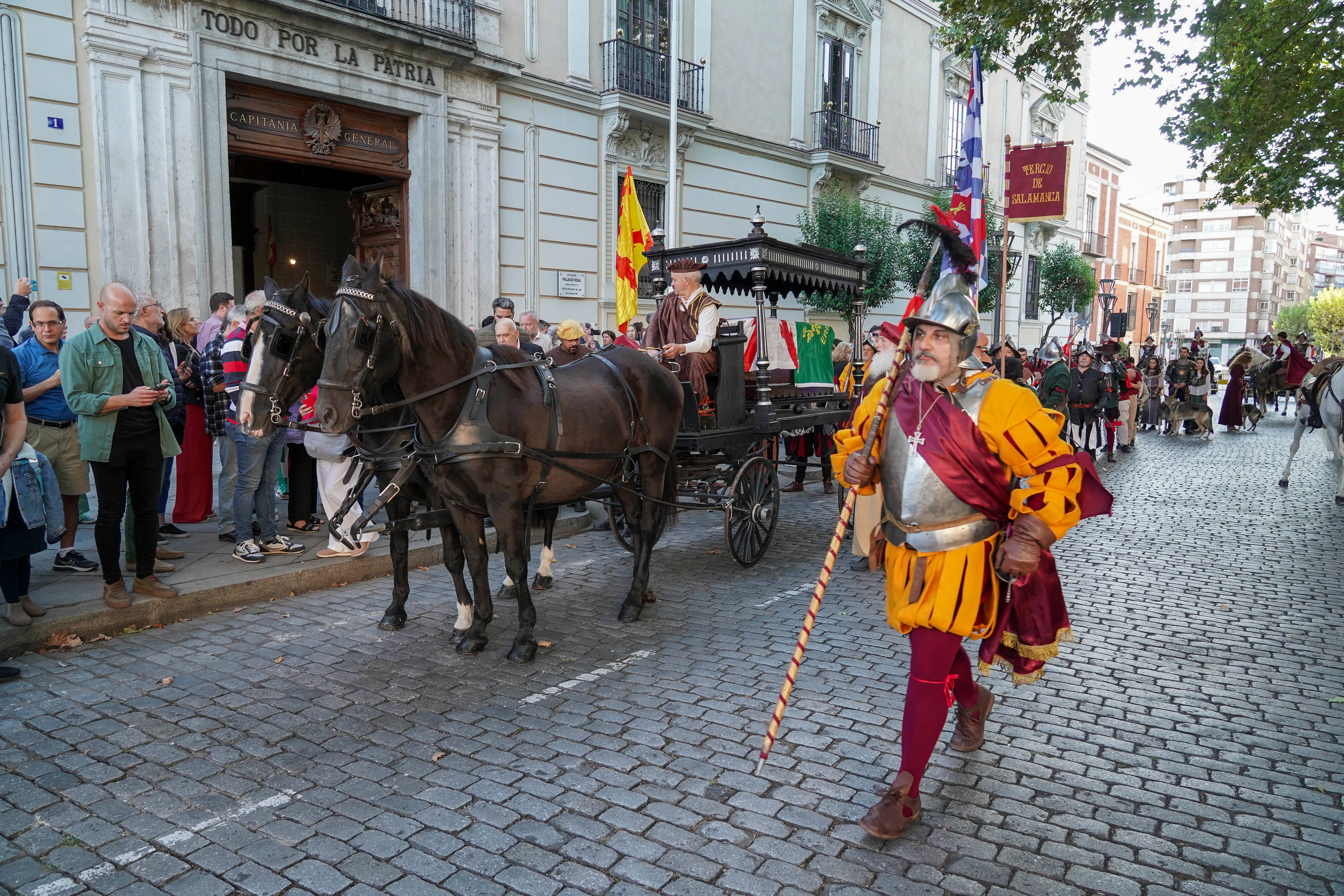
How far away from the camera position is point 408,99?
A: 13.7 m

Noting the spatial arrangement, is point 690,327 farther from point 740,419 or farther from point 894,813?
point 894,813

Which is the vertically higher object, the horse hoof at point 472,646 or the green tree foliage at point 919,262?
the green tree foliage at point 919,262

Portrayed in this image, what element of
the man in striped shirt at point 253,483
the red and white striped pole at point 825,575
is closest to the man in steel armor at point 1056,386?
the red and white striped pole at point 825,575

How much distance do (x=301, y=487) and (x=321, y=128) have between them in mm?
7686

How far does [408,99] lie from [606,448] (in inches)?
418

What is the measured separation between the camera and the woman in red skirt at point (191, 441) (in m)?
7.44

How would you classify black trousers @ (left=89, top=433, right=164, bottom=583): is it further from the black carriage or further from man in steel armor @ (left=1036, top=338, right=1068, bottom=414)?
man in steel armor @ (left=1036, top=338, right=1068, bottom=414)

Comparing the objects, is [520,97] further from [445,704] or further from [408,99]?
[445,704]

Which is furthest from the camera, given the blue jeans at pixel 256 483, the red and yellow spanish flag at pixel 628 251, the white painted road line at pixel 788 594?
the red and yellow spanish flag at pixel 628 251

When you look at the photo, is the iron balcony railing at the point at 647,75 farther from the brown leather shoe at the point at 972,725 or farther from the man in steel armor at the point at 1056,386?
the brown leather shoe at the point at 972,725

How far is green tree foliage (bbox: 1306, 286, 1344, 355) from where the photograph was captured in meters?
56.1

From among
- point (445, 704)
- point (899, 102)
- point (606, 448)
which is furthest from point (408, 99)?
point (899, 102)

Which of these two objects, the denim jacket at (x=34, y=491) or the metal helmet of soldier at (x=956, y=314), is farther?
the denim jacket at (x=34, y=491)

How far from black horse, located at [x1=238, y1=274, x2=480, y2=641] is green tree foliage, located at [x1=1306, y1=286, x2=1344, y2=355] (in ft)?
213
